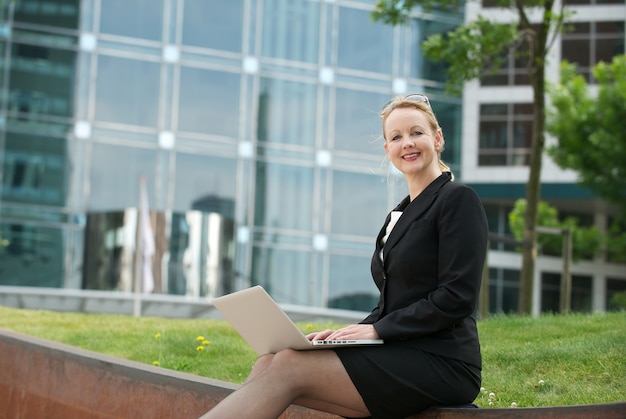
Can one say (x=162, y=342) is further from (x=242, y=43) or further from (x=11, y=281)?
(x=242, y=43)

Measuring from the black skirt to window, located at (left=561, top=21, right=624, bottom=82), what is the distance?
28766 millimetres

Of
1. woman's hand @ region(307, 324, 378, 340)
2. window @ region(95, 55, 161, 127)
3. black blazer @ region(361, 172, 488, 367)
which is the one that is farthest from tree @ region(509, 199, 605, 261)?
woman's hand @ region(307, 324, 378, 340)

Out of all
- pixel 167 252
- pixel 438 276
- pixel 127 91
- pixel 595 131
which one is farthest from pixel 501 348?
pixel 127 91

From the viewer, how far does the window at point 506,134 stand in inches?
1188

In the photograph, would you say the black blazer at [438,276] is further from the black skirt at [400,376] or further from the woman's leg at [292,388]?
the woman's leg at [292,388]

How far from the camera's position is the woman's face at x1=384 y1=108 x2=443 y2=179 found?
12.7 feet

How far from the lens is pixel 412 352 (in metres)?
3.48

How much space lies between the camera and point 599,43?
30734 millimetres

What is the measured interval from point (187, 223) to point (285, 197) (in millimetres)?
3707

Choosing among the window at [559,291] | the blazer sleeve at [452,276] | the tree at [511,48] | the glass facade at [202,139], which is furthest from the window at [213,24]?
the blazer sleeve at [452,276]

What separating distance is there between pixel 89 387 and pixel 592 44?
2827cm

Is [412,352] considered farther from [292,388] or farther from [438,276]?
[292,388]

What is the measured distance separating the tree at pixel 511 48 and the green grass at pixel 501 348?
352 cm

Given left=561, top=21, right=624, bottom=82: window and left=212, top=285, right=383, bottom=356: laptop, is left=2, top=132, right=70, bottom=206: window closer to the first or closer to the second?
left=561, top=21, right=624, bottom=82: window
